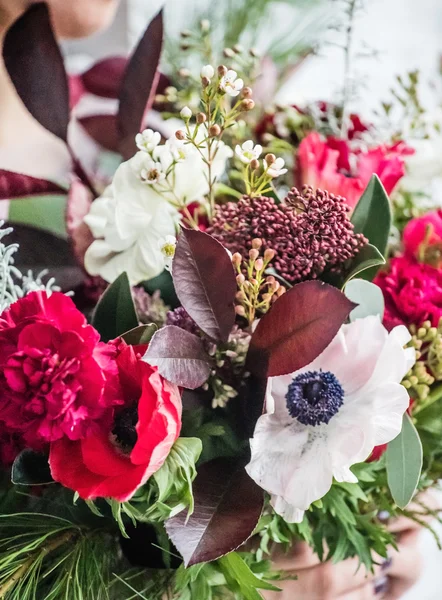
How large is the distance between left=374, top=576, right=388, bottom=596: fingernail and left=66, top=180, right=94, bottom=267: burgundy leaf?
439 mm

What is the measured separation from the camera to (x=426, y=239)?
63 cm

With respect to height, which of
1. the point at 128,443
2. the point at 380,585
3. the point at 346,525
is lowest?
the point at 380,585

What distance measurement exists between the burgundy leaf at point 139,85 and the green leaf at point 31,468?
32cm

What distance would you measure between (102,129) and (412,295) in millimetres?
466

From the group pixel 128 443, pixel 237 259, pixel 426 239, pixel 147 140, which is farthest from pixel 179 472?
pixel 426 239

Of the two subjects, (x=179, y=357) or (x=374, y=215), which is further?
(x=374, y=215)

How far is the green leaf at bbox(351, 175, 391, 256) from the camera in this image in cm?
52

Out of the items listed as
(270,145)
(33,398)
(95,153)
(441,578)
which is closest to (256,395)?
(33,398)

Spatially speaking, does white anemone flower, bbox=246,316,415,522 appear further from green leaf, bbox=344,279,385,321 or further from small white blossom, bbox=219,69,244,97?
small white blossom, bbox=219,69,244,97

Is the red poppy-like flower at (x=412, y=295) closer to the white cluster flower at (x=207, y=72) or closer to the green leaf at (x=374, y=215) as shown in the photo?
the green leaf at (x=374, y=215)

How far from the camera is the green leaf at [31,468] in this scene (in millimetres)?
452

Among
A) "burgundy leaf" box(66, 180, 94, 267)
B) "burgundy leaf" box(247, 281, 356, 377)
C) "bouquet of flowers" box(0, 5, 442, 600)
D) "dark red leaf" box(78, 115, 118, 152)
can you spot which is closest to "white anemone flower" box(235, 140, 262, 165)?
"bouquet of flowers" box(0, 5, 442, 600)

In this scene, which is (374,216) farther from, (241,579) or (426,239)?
(241,579)

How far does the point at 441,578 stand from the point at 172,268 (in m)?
0.65
